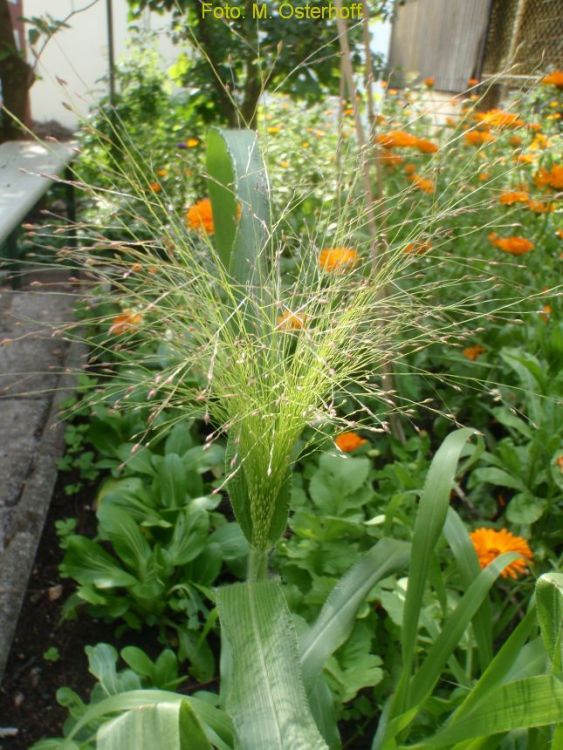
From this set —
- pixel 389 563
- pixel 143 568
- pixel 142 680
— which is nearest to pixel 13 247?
pixel 143 568

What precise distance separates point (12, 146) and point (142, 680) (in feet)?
10.3

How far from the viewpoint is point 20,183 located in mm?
2932

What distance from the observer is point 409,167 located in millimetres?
2553

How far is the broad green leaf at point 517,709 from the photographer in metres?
0.74

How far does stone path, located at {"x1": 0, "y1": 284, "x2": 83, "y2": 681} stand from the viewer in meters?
1.78

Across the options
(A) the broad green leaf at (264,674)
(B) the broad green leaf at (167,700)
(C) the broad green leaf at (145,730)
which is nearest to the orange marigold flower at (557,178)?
(A) the broad green leaf at (264,674)

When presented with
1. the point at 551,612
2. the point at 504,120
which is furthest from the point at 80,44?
the point at 551,612

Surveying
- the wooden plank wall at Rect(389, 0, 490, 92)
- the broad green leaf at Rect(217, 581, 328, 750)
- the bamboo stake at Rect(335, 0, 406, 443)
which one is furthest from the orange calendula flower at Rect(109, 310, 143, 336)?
the wooden plank wall at Rect(389, 0, 490, 92)

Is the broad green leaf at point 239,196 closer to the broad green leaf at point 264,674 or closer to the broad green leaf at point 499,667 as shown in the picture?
the broad green leaf at point 264,674

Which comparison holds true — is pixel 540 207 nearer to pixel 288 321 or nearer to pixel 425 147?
pixel 425 147

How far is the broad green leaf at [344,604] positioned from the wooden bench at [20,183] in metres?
1.22

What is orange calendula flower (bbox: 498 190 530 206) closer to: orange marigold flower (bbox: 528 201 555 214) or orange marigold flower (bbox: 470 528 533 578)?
orange marigold flower (bbox: 528 201 555 214)

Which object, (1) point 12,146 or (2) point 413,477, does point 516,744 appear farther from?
(1) point 12,146

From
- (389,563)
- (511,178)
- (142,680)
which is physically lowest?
(142,680)
